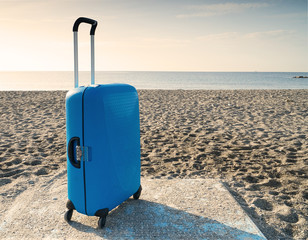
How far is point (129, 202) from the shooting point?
9.07 ft

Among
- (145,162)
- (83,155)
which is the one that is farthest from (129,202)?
(145,162)

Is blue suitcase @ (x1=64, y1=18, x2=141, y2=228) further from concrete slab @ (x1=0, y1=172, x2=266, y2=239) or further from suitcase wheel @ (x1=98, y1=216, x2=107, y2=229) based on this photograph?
concrete slab @ (x1=0, y1=172, x2=266, y2=239)

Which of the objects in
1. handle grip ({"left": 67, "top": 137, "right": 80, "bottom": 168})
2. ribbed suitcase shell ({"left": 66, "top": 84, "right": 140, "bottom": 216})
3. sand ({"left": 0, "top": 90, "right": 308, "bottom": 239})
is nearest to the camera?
ribbed suitcase shell ({"left": 66, "top": 84, "right": 140, "bottom": 216})

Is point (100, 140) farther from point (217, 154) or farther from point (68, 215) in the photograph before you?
point (217, 154)

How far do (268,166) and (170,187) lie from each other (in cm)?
172

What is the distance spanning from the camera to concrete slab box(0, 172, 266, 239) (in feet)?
7.30

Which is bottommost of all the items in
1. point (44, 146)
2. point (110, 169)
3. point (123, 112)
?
point (44, 146)

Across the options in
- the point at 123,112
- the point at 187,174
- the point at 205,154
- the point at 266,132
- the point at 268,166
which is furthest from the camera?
the point at 266,132

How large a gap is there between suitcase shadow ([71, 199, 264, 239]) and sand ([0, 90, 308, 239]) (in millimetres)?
490

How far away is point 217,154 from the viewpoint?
4617 mm

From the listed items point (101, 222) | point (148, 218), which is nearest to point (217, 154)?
point (148, 218)

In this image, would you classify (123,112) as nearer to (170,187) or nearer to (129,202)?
(129,202)

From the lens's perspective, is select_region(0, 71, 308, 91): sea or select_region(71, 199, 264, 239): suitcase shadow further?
select_region(0, 71, 308, 91): sea

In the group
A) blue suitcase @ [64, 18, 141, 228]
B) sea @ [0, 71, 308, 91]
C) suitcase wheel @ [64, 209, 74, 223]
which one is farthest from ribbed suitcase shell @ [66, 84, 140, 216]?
sea @ [0, 71, 308, 91]
